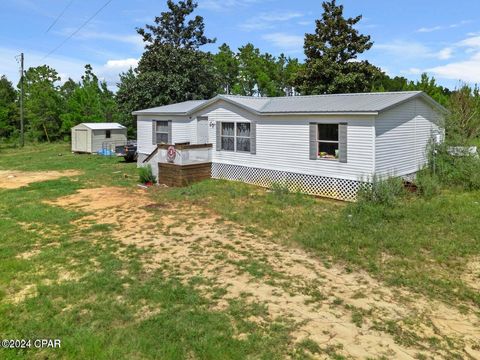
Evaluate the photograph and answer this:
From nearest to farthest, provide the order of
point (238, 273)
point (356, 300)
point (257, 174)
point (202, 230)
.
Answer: point (356, 300) < point (238, 273) < point (202, 230) < point (257, 174)

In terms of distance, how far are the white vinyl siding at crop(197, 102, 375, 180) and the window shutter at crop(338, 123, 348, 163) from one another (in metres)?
0.12

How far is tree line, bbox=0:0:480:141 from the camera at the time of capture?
2889 cm

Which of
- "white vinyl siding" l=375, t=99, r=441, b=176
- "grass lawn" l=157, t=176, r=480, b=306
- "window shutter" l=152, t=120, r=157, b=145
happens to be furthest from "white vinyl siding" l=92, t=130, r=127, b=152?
"white vinyl siding" l=375, t=99, r=441, b=176

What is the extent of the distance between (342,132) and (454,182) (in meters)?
4.40

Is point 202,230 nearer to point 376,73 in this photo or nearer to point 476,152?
point 476,152

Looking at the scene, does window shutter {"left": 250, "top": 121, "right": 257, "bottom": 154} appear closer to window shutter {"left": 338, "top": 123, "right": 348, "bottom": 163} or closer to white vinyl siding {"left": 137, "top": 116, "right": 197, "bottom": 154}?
white vinyl siding {"left": 137, "top": 116, "right": 197, "bottom": 154}

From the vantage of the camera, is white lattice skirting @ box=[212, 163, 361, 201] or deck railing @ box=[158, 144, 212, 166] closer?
white lattice skirting @ box=[212, 163, 361, 201]

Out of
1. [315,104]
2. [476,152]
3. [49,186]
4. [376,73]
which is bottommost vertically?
[49,186]

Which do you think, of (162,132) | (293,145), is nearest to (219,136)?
(293,145)

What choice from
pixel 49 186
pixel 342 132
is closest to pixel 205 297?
pixel 342 132

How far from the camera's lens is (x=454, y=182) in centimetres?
1285

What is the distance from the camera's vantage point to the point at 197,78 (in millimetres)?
29812

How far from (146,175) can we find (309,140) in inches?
269

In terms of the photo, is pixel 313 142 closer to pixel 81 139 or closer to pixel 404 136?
pixel 404 136
